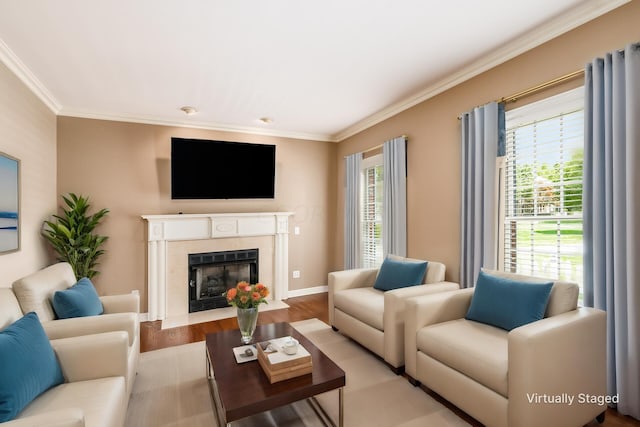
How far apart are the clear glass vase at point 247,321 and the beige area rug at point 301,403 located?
507 mm

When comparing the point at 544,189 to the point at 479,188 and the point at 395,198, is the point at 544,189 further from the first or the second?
the point at 395,198

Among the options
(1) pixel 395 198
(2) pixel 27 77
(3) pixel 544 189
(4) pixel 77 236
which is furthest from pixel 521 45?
(4) pixel 77 236

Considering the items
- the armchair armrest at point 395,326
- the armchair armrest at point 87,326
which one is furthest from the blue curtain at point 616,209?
the armchair armrest at point 87,326

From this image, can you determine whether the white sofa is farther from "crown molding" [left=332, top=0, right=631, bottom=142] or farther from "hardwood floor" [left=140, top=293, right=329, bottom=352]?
"crown molding" [left=332, top=0, right=631, bottom=142]

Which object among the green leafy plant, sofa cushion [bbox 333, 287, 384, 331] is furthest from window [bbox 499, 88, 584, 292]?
the green leafy plant

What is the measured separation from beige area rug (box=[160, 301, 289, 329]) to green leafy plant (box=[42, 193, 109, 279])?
3.58 feet

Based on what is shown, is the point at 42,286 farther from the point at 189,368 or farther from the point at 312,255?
the point at 312,255

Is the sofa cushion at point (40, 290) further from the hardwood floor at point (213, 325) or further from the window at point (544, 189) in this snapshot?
the window at point (544, 189)

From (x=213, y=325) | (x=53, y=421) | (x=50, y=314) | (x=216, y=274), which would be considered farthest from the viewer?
(x=216, y=274)

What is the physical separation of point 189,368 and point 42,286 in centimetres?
129

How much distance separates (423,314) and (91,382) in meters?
2.14

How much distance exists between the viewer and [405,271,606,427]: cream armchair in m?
1.67

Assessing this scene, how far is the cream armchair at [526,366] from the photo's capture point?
167 cm

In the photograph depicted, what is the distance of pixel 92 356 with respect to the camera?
179 cm
